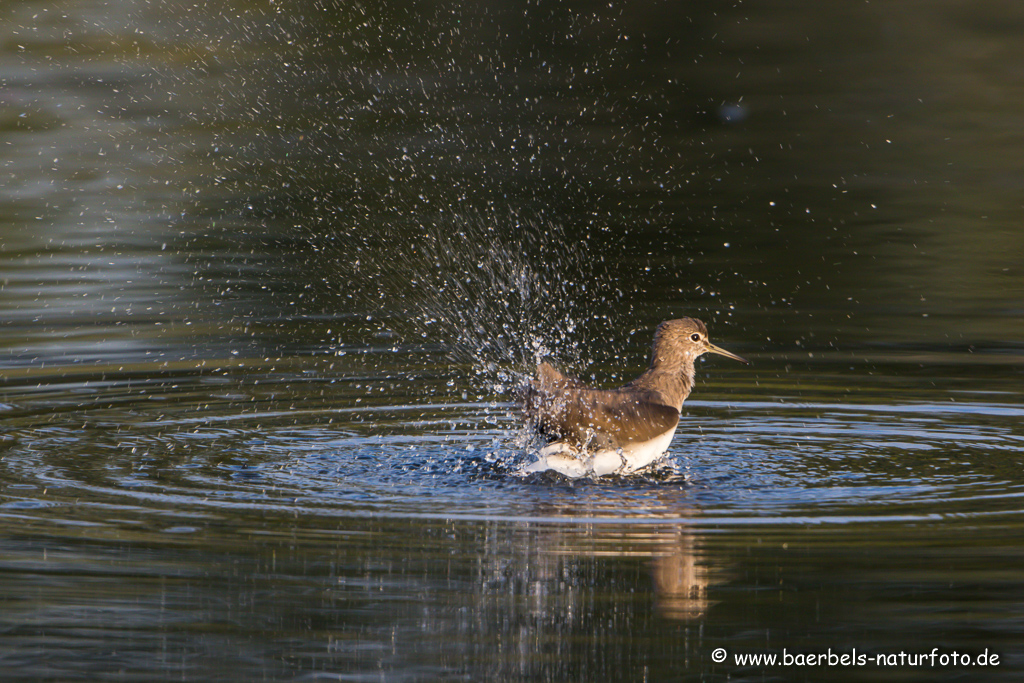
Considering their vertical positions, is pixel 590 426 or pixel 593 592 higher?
pixel 590 426

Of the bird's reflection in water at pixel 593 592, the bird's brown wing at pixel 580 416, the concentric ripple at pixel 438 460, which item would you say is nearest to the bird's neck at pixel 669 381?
the concentric ripple at pixel 438 460

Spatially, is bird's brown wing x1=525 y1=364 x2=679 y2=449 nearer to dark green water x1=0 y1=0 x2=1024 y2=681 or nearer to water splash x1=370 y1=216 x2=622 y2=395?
dark green water x1=0 y1=0 x2=1024 y2=681

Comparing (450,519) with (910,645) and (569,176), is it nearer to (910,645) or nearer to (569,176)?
(910,645)

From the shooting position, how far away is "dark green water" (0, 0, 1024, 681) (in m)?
6.12

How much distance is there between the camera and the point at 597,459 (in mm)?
8547

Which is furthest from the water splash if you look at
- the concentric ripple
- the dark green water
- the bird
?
the bird

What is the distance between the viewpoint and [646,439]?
8.59m

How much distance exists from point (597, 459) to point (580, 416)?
0.89 ft

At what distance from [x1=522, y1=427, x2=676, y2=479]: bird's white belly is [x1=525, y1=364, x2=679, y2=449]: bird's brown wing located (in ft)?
0.16

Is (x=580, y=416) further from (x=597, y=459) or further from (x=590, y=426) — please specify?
(x=597, y=459)

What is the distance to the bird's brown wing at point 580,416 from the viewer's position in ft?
27.9

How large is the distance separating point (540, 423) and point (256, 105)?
14.1 metres

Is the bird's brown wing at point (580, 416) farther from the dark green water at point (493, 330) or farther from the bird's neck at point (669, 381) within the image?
the bird's neck at point (669, 381)

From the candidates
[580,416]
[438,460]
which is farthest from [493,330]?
[580,416]
